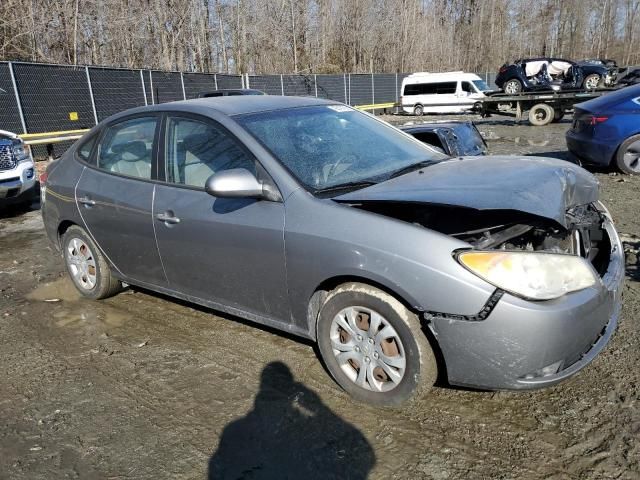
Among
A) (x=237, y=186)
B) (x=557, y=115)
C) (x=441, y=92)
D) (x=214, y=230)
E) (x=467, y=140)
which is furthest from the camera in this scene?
(x=441, y=92)

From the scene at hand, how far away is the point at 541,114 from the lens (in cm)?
1881

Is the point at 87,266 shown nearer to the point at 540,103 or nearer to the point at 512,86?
the point at 540,103

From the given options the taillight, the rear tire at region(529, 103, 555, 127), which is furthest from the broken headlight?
the rear tire at region(529, 103, 555, 127)

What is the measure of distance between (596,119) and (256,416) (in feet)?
25.4

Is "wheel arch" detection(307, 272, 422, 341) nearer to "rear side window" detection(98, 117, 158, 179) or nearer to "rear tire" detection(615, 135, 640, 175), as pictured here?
"rear side window" detection(98, 117, 158, 179)

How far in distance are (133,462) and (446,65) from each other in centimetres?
5297

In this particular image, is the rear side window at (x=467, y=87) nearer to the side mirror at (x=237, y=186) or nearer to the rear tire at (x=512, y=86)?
the rear tire at (x=512, y=86)

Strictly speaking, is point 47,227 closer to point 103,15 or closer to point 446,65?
point 103,15

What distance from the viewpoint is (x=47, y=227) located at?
188 inches

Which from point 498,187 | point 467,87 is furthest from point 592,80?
point 498,187

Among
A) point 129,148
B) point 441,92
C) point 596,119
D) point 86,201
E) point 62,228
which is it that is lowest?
point 441,92

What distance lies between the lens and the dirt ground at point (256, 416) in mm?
2398

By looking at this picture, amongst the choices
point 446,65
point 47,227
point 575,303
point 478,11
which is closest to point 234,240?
point 575,303

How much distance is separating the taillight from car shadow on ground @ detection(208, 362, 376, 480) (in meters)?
7.38
